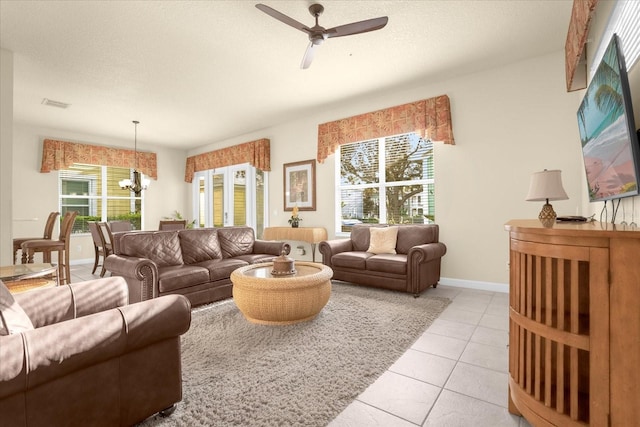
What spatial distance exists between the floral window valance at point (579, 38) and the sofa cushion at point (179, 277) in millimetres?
3832

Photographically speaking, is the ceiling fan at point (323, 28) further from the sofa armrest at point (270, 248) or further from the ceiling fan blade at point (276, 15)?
the sofa armrest at point (270, 248)

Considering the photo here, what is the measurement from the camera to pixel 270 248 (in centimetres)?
430

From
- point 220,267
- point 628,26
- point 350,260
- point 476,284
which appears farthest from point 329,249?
point 628,26

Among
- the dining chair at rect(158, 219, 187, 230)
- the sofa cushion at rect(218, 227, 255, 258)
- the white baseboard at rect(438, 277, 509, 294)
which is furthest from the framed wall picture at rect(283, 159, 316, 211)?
the white baseboard at rect(438, 277, 509, 294)

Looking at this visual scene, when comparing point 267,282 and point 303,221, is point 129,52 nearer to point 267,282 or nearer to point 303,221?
point 267,282

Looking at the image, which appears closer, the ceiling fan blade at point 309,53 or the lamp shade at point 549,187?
the lamp shade at point 549,187

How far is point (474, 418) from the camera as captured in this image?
1488 millimetres

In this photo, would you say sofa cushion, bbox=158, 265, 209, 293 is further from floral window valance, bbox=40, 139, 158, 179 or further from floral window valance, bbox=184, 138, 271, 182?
floral window valance, bbox=40, 139, 158, 179

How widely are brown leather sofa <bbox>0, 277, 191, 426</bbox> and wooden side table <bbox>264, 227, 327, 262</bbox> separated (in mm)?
3651

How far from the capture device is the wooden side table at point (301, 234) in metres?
5.14

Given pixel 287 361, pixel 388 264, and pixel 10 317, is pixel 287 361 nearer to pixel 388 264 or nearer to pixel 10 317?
pixel 10 317

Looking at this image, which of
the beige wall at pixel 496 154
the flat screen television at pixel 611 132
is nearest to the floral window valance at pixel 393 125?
the beige wall at pixel 496 154

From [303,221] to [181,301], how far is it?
4345mm

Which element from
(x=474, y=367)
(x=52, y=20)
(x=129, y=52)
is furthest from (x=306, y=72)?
(x=474, y=367)
